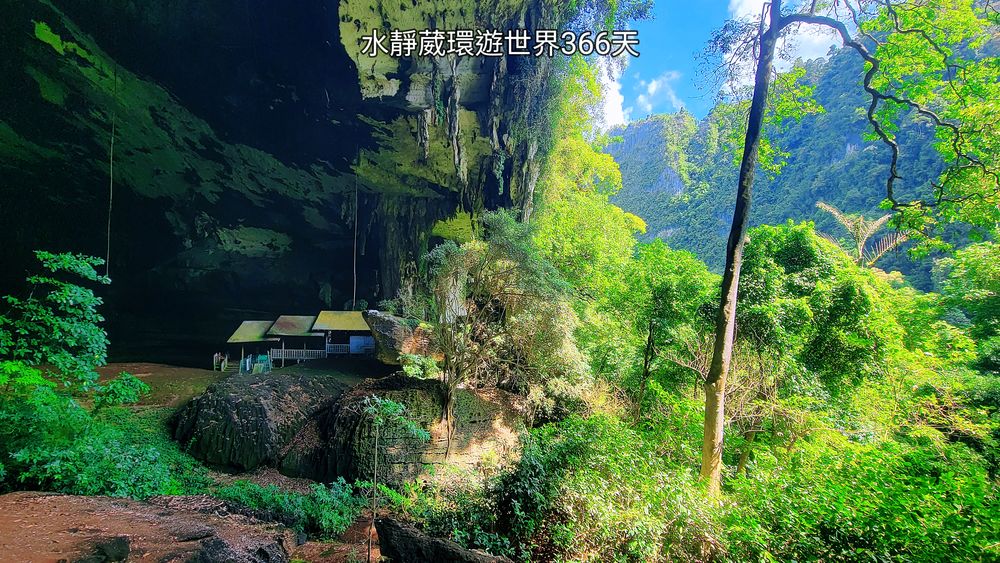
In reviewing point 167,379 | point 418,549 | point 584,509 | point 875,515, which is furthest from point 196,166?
point 875,515

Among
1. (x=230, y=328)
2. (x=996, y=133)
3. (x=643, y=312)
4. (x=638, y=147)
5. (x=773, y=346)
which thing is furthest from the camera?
(x=638, y=147)

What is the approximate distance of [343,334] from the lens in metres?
10.6

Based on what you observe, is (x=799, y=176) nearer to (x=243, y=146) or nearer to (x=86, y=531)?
(x=243, y=146)

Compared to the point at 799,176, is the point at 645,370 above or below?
below

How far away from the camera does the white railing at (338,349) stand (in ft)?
34.1

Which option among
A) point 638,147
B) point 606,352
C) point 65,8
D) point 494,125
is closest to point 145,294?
point 65,8

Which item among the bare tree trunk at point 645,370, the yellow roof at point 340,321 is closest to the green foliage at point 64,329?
the yellow roof at point 340,321

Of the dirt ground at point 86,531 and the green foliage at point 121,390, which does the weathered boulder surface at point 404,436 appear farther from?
the green foliage at point 121,390

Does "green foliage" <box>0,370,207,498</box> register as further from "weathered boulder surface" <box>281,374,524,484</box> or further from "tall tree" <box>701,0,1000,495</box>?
"tall tree" <box>701,0,1000,495</box>

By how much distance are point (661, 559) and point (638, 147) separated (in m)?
46.9

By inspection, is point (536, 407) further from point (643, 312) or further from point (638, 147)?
point (638, 147)

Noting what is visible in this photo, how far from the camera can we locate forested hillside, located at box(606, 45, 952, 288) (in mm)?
23000

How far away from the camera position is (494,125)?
10258mm

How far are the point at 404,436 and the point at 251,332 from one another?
19.0 feet
